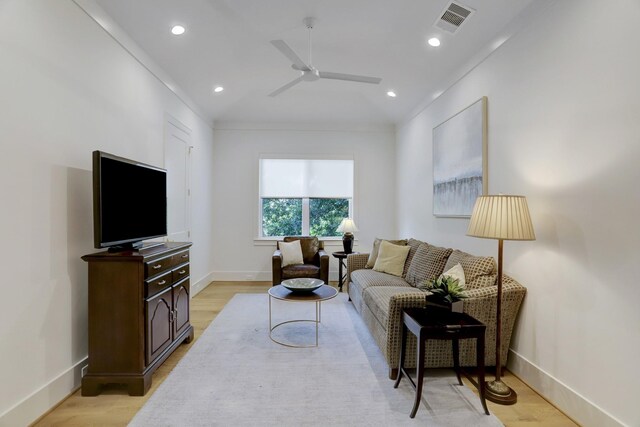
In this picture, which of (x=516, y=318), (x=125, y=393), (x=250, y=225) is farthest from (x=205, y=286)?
(x=516, y=318)

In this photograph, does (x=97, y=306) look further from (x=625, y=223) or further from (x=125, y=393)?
(x=625, y=223)

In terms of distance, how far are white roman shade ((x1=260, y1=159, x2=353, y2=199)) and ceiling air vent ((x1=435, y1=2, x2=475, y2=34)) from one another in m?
3.27

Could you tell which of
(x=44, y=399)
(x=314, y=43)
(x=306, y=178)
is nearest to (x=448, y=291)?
(x=44, y=399)

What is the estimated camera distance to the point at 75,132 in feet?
7.91

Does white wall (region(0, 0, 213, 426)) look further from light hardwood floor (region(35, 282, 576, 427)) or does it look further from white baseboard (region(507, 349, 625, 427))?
white baseboard (region(507, 349, 625, 427))

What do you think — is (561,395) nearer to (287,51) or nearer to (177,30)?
(287,51)

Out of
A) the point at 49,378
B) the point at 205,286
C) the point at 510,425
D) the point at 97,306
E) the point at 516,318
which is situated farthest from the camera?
the point at 205,286

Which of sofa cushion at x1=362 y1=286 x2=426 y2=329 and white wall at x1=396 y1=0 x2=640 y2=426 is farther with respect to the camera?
sofa cushion at x1=362 y1=286 x2=426 y2=329

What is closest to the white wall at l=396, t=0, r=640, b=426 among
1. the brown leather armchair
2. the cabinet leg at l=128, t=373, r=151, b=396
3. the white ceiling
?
the white ceiling

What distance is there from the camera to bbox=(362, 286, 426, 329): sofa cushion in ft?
8.87

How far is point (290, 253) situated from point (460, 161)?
9.23 ft

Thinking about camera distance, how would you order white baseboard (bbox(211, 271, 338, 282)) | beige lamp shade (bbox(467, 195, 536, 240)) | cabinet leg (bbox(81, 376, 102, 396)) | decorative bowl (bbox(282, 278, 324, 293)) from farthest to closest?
white baseboard (bbox(211, 271, 338, 282)) → decorative bowl (bbox(282, 278, 324, 293)) → cabinet leg (bbox(81, 376, 102, 396)) → beige lamp shade (bbox(467, 195, 536, 240))

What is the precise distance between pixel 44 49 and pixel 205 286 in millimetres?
4067

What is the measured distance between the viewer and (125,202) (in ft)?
8.36
